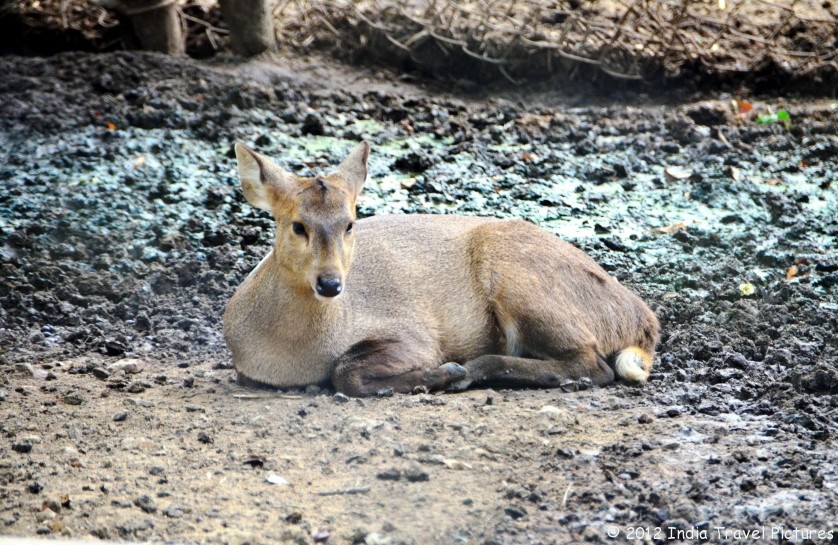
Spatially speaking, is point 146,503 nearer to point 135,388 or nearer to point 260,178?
point 135,388

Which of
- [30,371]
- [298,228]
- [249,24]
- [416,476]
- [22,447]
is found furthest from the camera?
[249,24]

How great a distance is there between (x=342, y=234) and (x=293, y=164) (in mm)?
3801

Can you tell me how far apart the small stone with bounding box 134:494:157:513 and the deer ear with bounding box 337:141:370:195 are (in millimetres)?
2160

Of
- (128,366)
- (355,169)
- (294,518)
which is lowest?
(128,366)

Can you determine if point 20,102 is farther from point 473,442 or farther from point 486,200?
point 473,442

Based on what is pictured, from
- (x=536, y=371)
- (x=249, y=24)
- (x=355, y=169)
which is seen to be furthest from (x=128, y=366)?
(x=249, y=24)

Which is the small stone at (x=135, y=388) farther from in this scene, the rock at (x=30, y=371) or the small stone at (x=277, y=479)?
the small stone at (x=277, y=479)

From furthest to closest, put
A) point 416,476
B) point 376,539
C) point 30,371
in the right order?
point 30,371
point 416,476
point 376,539

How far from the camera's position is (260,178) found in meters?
5.80

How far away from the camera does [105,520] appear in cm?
416

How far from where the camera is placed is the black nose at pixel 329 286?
5.39 m

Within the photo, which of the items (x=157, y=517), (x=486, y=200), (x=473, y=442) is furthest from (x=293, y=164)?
(x=157, y=517)

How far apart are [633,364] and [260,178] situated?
7.06 feet

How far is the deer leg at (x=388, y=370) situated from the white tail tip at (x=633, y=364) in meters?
0.84
